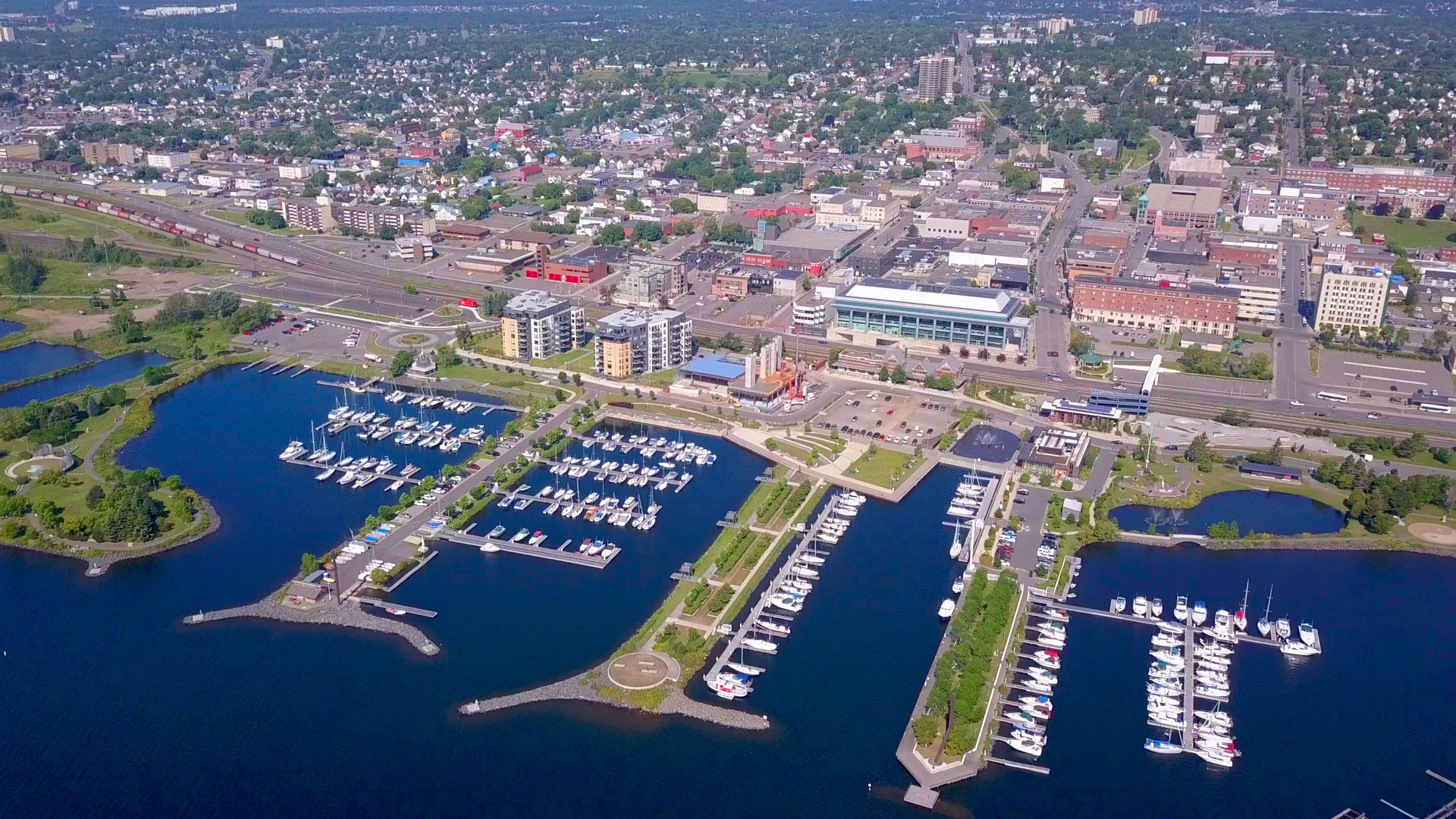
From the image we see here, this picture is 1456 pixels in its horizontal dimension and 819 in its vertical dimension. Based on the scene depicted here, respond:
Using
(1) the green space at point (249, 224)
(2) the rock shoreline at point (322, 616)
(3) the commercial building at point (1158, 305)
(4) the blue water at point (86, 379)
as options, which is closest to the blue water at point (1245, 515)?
(3) the commercial building at point (1158, 305)

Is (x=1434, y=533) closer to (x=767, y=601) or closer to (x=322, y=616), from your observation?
(x=767, y=601)

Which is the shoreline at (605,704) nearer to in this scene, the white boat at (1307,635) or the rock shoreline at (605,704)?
the rock shoreline at (605,704)

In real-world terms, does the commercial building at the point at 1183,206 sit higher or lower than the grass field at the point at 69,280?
higher

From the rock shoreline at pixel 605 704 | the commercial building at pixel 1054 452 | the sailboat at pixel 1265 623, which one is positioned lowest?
the rock shoreline at pixel 605 704

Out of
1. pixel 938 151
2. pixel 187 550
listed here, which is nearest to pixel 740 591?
pixel 187 550

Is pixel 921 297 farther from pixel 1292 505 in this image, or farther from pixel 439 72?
pixel 439 72

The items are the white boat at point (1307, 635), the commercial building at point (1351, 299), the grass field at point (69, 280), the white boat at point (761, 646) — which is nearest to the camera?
the white boat at point (761, 646)

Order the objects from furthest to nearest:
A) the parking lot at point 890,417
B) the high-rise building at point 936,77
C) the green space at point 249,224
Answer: the high-rise building at point 936,77 → the green space at point 249,224 → the parking lot at point 890,417
